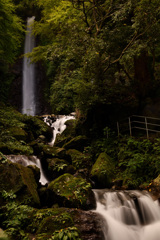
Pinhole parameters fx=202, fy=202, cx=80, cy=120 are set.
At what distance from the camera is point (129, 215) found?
566 cm


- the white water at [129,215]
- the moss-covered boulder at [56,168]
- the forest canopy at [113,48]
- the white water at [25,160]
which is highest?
the forest canopy at [113,48]

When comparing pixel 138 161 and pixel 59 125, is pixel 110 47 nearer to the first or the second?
pixel 138 161

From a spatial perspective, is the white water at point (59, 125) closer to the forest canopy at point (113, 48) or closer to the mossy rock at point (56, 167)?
the forest canopy at point (113, 48)

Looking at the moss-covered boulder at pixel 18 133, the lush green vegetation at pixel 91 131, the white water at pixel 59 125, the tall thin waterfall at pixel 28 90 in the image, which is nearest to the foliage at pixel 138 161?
the lush green vegetation at pixel 91 131

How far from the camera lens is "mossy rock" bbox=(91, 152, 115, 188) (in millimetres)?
7828

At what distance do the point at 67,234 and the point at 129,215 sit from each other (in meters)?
2.52

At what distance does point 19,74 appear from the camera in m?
24.4

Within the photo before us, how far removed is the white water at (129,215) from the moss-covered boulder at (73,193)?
1.50ft

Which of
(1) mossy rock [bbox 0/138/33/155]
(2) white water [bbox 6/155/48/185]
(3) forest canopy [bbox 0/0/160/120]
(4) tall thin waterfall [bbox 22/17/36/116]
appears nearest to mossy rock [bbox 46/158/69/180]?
(2) white water [bbox 6/155/48/185]

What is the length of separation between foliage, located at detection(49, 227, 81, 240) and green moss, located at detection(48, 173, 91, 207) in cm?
139

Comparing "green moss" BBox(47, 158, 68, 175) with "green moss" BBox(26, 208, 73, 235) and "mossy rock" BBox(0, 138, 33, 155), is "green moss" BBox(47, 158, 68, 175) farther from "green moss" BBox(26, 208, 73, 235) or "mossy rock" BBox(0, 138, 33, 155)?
"green moss" BBox(26, 208, 73, 235)

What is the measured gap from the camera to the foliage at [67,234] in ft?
12.3

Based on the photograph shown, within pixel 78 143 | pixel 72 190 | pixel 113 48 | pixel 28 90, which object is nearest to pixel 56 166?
pixel 72 190

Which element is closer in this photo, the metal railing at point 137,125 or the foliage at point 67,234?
the foliage at point 67,234
